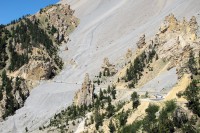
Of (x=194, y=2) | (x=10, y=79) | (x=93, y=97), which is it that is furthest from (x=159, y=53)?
(x=10, y=79)

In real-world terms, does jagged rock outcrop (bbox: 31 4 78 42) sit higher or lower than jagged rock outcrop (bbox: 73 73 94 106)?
higher

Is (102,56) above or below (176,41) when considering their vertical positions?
above

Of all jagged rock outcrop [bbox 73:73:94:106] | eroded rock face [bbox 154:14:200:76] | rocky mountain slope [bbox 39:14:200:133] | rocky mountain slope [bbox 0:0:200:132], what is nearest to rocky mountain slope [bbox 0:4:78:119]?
rocky mountain slope [bbox 0:0:200:132]

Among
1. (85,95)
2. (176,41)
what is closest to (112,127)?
(85,95)

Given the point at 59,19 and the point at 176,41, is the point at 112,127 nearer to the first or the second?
the point at 176,41

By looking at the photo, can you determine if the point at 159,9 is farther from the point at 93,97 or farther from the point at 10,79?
the point at 93,97

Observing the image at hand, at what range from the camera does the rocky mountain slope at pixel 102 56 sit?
89938 millimetres

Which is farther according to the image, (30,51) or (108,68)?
(30,51)

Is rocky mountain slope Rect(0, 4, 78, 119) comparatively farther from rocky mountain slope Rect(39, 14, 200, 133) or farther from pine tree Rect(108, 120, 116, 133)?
pine tree Rect(108, 120, 116, 133)

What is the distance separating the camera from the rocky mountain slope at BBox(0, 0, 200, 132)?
89.9 metres

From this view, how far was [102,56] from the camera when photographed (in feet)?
442

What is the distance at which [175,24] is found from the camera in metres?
102

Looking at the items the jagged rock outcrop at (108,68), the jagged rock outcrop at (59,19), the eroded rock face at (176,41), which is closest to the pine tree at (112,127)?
the eroded rock face at (176,41)

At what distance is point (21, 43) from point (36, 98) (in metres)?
41.4
